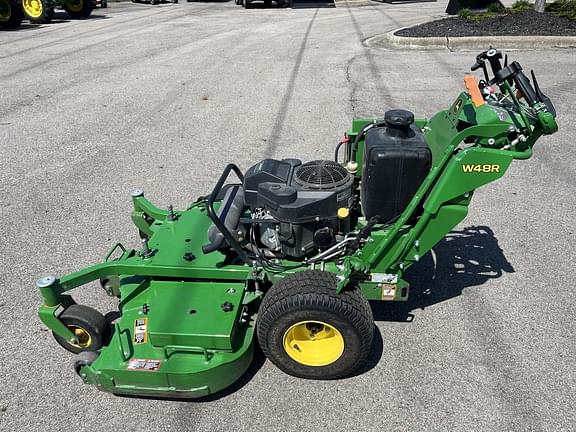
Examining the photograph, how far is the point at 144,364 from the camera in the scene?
303 cm

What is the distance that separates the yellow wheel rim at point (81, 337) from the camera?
345 cm

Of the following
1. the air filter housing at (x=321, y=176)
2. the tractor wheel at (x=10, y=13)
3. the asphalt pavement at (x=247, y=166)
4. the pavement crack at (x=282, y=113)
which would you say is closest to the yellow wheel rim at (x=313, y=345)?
the asphalt pavement at (x=247, y=166)

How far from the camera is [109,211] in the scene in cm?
539

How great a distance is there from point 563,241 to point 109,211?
15.6ft

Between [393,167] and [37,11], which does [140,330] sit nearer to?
[393,167]

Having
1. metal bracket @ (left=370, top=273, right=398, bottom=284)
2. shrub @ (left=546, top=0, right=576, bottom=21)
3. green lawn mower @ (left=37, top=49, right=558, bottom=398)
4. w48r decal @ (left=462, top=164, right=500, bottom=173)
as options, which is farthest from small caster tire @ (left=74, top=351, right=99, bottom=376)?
shrub @ (left=546, top=0, right=576, bottom=21)

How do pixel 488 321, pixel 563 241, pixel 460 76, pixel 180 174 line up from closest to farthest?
1. pixel 488 321
2. pixel 563 241
3. pixel 180 174
4. pixel 460 76

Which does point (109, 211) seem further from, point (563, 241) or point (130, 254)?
point (563, 241)

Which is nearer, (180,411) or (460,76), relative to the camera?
(180,411)

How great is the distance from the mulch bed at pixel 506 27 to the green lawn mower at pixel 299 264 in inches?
453

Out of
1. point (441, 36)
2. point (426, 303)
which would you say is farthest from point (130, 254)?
point (441, 36)

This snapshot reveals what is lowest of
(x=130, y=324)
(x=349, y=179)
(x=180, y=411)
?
(x=180, y=411)

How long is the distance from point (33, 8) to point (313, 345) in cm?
2021

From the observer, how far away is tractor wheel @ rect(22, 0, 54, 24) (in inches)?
719
